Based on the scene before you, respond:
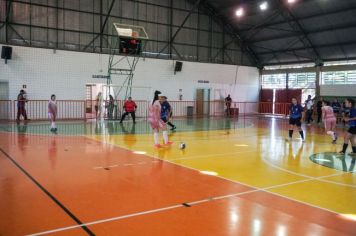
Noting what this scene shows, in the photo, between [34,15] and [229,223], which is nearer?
[229,223]

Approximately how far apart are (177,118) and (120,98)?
15.0ft

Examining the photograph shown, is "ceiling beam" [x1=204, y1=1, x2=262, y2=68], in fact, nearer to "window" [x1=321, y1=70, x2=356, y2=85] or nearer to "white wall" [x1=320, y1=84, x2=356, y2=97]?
"window" [x1=321, y1=70, x2=356, y2=85]

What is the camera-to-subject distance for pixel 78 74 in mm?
24266

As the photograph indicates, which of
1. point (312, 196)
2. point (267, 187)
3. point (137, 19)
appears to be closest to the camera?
point (312, 196)

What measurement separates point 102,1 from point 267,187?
22.3 meters

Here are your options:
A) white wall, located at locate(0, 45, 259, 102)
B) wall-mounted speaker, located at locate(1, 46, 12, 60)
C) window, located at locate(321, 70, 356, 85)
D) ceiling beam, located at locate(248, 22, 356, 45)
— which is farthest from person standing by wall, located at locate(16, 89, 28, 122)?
window, located at locate(321, 70, 356, 85)

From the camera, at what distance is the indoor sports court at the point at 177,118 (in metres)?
5.46

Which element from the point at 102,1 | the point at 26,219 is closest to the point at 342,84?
the point at 102,1

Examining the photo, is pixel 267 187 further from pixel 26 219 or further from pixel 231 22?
pixel 231 22

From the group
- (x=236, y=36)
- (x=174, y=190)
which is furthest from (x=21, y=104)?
(x=236, y=36)

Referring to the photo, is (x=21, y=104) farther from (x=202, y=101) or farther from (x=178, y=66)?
(x=202, y=101)

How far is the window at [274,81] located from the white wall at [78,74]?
4.99 meters

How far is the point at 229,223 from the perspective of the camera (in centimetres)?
497

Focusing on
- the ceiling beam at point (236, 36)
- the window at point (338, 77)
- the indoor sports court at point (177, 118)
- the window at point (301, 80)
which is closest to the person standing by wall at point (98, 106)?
the indoor sports court at point (177, 118)
